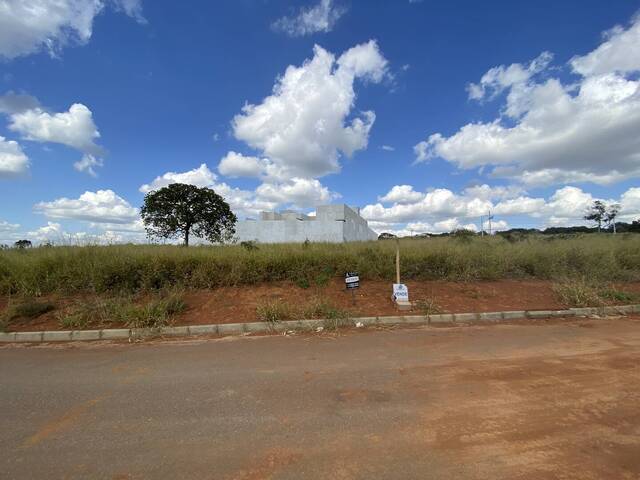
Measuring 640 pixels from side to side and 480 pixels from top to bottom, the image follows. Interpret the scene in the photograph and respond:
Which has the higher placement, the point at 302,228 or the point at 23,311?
the point at 302,228

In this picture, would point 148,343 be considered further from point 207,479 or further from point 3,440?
point 207,479

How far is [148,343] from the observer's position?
5.64m

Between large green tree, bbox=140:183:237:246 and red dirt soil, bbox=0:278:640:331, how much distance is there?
18.9 metres

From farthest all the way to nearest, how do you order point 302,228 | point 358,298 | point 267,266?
1. point 302,228
2. point 267,266
3. point 358,298

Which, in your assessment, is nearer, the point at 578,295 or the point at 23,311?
the point at 23,311

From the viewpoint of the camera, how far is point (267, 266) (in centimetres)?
881

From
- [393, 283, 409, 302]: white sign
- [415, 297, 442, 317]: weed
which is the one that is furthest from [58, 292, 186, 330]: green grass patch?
[415, 297, 442, 317]: weed

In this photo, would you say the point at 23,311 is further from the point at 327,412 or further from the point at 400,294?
the point at 400,294

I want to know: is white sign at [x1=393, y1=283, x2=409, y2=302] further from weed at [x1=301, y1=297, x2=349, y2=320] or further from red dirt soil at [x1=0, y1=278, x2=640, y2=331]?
weed at [x1=301, y1=297, x2=349, y2=320]

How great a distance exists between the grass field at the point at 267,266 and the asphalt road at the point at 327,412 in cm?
304

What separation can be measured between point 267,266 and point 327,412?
599 centimetres

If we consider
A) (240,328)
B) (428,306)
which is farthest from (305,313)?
(428,306)

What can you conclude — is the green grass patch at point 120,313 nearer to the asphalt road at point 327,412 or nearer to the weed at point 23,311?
the weed at point 23,311

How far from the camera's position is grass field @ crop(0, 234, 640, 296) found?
796 centimetres
